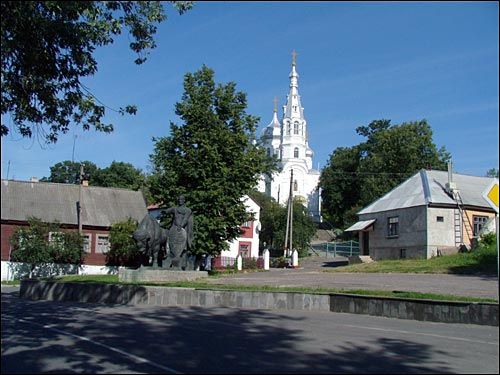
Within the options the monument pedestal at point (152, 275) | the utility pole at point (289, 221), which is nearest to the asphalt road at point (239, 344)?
the monument pedestal at point (152, 275)

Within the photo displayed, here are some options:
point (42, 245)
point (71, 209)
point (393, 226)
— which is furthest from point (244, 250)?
point (42, 245)

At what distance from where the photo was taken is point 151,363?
8.69m

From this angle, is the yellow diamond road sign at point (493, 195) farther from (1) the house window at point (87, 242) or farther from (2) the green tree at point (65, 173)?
(2) the green tree at point (65, 173)

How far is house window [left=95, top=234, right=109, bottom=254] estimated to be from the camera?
50.4 metres

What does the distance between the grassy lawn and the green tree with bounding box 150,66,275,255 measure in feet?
26.5

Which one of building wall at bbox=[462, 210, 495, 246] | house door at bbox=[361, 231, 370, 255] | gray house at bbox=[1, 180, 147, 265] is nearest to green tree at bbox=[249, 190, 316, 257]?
gray house at bbox=[1, 180, 147, 265]

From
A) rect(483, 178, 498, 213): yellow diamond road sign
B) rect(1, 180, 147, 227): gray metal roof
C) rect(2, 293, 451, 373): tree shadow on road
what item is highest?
rect(1, 180, 147, 227): gray metal roof

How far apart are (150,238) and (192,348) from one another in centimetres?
1759

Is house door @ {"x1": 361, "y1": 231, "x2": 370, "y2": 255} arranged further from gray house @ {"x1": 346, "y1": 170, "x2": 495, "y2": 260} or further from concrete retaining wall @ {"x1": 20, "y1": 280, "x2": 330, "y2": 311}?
concrete retaining wall @ {"x1": 20, "y1": 280, "x2": 330, "y2": 311}

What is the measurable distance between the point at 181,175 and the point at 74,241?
49.0ft

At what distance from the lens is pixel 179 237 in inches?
1054

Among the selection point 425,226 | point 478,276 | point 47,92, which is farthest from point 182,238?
point 425,226

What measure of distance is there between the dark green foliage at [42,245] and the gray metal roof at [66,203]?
2.41m

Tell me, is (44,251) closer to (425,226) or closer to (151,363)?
(425,226)
